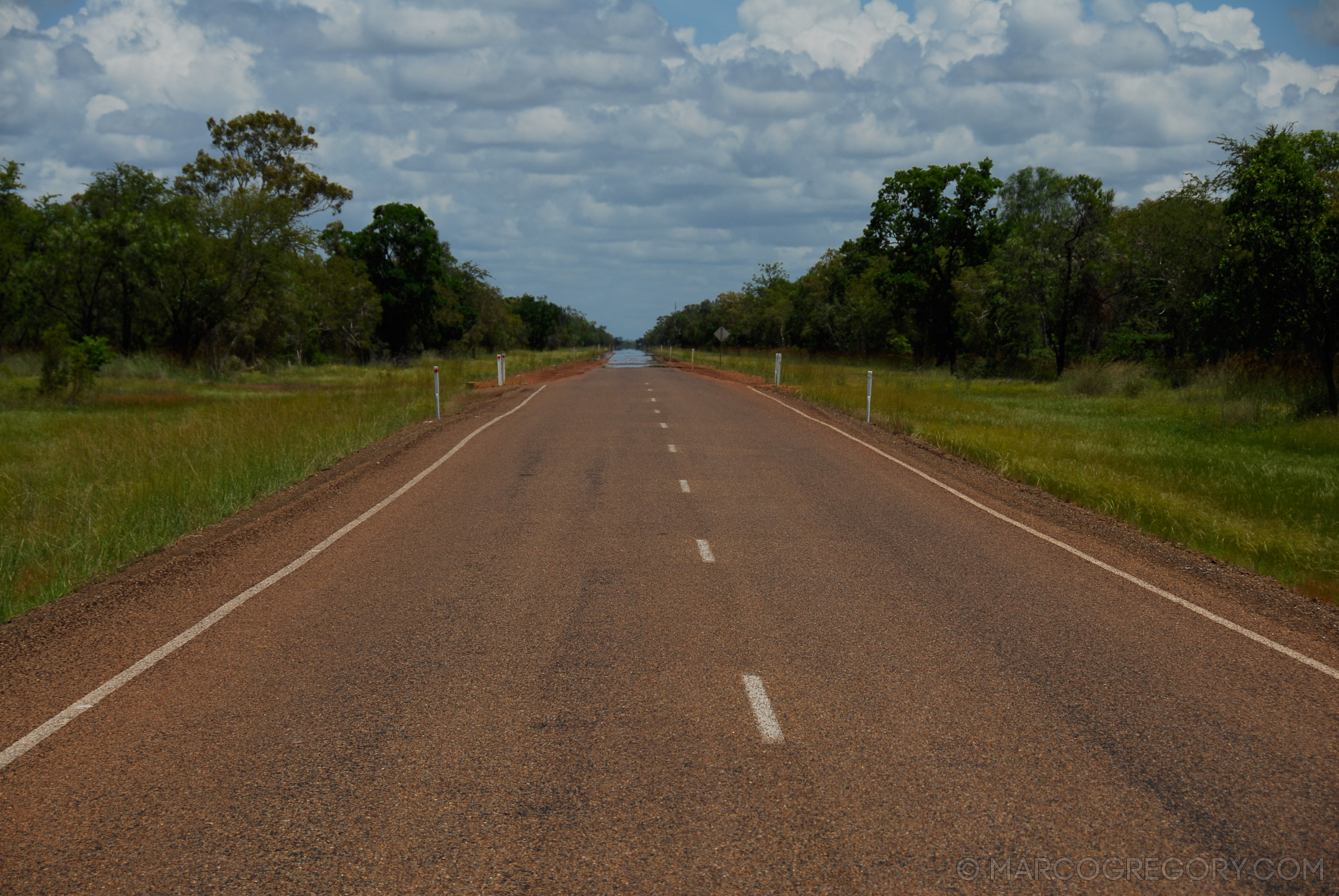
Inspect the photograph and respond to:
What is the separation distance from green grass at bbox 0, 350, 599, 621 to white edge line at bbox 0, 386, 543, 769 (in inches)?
66.2

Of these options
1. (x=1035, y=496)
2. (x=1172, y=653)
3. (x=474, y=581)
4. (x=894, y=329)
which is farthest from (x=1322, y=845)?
(x=894, y=329)

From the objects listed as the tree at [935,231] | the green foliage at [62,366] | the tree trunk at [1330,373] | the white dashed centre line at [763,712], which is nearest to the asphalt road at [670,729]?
the white dashed centre line at [763,712]

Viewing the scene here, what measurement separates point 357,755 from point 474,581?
3.83 meters

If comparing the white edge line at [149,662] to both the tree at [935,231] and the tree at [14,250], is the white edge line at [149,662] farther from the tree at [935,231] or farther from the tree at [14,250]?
the tree at [935,231]

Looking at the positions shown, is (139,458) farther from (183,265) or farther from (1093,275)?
(1093,275)

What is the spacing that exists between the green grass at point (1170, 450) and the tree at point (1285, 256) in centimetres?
174

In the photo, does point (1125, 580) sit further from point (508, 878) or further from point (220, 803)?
point (220, 803)

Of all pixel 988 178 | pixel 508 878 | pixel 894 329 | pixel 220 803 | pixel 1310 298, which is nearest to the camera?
pixel 508 878

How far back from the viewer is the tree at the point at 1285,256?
24.6 metres

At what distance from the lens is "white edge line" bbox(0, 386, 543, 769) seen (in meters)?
5.38

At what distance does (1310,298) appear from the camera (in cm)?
2527

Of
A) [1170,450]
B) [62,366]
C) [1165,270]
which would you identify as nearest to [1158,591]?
[1170,450]

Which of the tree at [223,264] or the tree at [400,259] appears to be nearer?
the tree at [223,264]

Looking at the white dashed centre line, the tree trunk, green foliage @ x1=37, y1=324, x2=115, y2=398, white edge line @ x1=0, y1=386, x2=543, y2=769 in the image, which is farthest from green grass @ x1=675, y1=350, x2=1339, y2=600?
green foliage @ x1=37, y1=324, x2=115, y2=398
